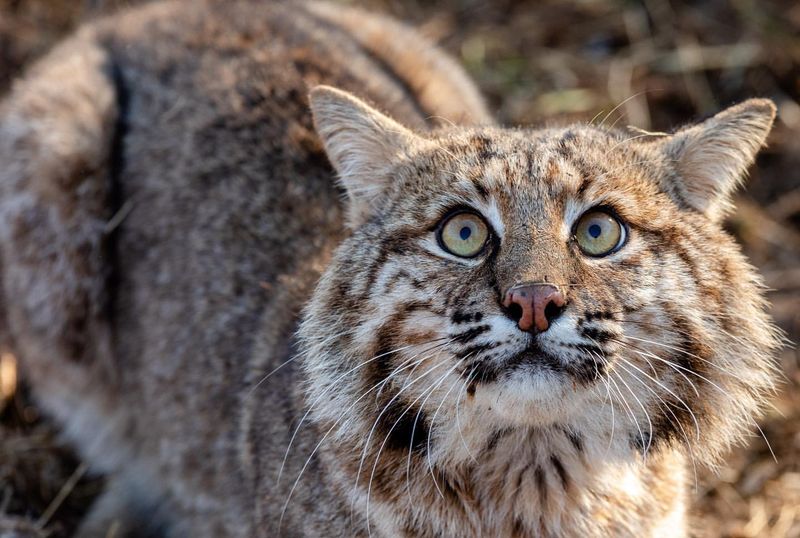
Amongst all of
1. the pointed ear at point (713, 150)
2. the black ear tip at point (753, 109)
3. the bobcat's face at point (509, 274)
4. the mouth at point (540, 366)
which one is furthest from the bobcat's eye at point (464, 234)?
the black ear tip at point (753, 109)

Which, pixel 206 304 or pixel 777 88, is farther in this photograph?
pixel 777 88

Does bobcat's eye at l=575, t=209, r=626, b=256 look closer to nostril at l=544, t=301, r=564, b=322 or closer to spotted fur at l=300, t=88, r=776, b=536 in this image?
spotted fur at l=300, t=88, r=776, b=536

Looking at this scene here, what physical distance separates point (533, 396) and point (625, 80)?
495cm

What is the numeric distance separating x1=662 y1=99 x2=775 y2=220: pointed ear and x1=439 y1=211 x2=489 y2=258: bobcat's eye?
2.70 ft

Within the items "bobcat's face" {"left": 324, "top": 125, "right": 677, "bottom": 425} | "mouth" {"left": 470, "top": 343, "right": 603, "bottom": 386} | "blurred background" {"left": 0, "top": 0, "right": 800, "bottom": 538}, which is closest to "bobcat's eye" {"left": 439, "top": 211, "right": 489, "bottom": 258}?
"bobcat's face" {"left": 324, "top": 125, "right": 677, "bottom": 425}

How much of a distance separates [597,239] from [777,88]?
15.0ft

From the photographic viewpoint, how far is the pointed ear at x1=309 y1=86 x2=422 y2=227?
162 inches

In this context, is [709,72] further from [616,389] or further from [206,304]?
[616,389]

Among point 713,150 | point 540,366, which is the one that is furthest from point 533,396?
point 713,150

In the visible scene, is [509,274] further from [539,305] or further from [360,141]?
[360,141]

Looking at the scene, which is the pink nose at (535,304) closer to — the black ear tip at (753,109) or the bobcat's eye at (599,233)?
the bobcat's eye at (599,233)

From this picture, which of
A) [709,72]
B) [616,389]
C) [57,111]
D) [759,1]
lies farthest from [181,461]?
[759,1]

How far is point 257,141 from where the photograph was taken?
5.45m

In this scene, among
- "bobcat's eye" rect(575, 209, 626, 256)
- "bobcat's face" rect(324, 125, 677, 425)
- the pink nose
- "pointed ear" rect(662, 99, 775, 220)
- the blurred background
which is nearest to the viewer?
the pink nose
